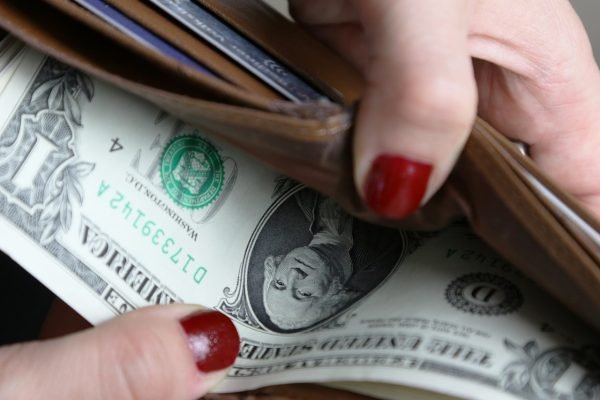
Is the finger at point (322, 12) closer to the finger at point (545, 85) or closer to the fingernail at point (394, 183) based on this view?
the finger at point (545, 85)

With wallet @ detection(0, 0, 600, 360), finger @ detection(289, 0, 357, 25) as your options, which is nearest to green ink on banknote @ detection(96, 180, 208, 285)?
wallet @ detection(0, 0, 600, 360)

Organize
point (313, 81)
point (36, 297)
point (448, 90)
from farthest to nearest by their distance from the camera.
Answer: point (36, 297) < point (313, 81) < point (448, 90)

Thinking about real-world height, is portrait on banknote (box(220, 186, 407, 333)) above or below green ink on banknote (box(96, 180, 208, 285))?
above

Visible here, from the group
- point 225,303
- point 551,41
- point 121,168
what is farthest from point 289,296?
point 551,41

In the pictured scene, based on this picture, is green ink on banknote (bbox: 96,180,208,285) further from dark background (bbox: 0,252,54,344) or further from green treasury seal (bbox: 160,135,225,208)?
dark background (bbox: 0,252,54,344)

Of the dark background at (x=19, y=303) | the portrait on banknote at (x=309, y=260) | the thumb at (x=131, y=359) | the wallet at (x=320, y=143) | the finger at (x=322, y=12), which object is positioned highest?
the finger at (x=322, y=12)

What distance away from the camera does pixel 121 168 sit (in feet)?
1.77

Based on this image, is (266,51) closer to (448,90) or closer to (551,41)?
(448,90)

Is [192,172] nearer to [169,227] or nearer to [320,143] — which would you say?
[169,227]

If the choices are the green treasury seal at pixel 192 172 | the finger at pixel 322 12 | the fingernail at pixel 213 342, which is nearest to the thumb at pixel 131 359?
the fingernail at pixel 213 342

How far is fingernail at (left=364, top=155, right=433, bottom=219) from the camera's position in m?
0.37

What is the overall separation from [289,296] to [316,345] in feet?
0.21

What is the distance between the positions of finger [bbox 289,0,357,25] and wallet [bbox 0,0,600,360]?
0.14m

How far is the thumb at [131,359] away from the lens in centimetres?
43
